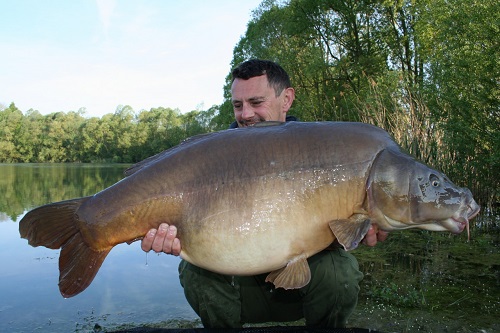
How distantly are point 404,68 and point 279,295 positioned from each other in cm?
1580

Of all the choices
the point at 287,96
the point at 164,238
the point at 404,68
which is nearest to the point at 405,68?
the point at 404,68

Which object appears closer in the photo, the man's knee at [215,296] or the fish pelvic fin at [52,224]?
the fish pelvic fin at [52,224]

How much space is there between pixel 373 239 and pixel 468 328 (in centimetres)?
135

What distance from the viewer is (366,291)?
352 centimetres

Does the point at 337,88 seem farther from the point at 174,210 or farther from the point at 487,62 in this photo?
the point at 174,210

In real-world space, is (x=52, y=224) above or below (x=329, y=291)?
above

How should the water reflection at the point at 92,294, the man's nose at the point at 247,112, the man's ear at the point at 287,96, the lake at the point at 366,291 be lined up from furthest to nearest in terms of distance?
1. the water reflection at the point at 92,294
2. the lake at the point at 366,291
3. the man's ear at the point at 287,96
4. the man's nose at the point at 247,112

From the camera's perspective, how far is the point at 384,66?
54.1 ft

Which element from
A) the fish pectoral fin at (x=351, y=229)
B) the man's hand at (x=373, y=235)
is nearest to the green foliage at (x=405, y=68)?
the man's hand at (x=373, y=235)

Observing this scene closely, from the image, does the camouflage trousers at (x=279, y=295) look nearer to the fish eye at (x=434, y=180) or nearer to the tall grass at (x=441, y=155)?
the fish eye at (x=434, y=180)

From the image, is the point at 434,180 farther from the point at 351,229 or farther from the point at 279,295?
the point at 279,295

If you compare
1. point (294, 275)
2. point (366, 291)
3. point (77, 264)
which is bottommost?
point (366, 291)

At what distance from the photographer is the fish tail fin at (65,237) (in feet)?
5.93

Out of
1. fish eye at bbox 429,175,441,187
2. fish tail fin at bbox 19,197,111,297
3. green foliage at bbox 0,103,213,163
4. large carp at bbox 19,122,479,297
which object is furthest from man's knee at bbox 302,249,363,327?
green foliage at bbox 0,103,213,163
